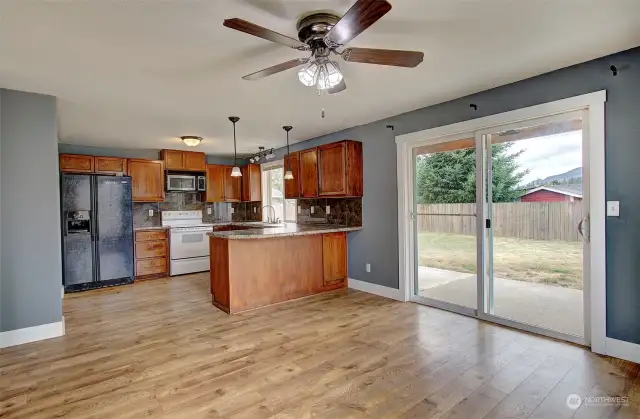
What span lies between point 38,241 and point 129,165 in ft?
9.54

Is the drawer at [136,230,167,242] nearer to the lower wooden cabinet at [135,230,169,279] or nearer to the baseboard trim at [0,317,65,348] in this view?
the lower wooden cabinet at [135,230,169,279]

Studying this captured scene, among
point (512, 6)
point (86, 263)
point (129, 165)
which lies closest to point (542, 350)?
point (512, 6)

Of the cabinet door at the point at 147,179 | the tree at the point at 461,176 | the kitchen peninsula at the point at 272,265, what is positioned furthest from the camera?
the cabinet door at the point at 147,179

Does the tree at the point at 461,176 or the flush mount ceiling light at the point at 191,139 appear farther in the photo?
the flush mount ceiling light at the point at 191,139

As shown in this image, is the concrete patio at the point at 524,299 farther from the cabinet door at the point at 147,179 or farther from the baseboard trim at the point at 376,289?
the cabinet door at the point at 147,179

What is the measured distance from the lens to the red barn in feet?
9.29

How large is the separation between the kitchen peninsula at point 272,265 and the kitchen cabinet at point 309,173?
817 millimetres

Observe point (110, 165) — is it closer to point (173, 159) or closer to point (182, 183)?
point (173, 159)

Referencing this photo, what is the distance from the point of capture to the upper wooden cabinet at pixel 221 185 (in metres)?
6.74

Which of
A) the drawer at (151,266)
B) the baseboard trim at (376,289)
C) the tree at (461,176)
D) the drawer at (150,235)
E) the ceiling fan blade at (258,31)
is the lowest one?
the baseboard trim at (376,289)

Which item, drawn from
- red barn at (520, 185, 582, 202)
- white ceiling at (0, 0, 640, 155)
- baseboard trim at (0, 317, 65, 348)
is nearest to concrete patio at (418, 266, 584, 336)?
red barn at (520, 185, 582, 202)

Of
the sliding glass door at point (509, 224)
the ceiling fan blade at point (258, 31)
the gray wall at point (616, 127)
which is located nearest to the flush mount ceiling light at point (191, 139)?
the sliding glass door at point (509, 224)

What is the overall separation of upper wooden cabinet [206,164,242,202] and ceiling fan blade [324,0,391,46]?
5.48 meters

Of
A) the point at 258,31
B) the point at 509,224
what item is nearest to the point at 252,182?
the point at 509,224
